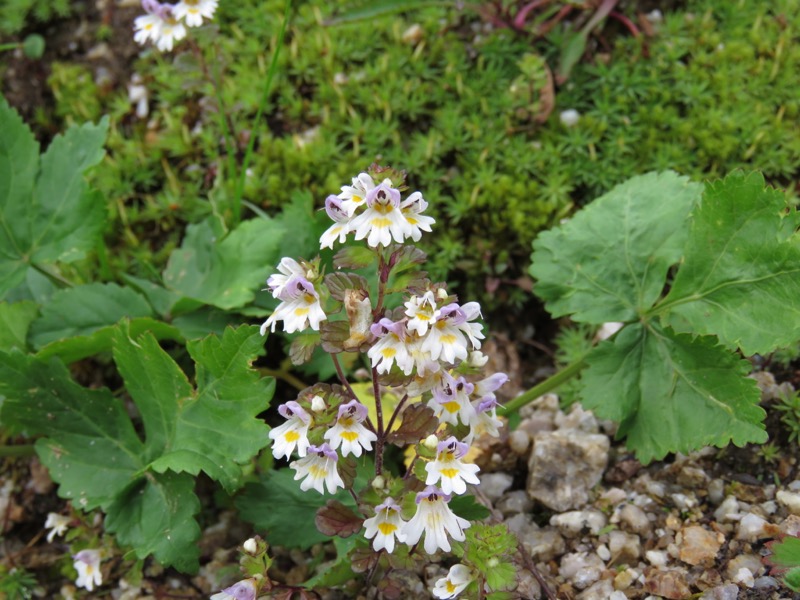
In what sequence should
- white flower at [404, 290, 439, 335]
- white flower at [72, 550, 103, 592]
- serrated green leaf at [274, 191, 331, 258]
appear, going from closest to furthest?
1. white flower at [404, 290, 439, 335]
2. white flower at [72, 550, 103, 592]
3. serrated green leaf at [274, 191, 331, 258]

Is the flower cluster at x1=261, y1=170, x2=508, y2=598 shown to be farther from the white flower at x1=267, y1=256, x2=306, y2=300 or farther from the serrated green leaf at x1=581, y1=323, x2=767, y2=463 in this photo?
the serrated green leaf at x1=581, y1=323, x2=767, y2=463

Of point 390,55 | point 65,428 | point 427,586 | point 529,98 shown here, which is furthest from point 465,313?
point 390,55

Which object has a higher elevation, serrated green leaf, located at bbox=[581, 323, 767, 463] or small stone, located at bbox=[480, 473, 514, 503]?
serrated green leaf, located at bbox=[581, 323, 767, 463]

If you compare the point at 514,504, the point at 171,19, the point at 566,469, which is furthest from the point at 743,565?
the point at 171,19

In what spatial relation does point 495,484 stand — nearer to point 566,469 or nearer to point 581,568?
point 566,469

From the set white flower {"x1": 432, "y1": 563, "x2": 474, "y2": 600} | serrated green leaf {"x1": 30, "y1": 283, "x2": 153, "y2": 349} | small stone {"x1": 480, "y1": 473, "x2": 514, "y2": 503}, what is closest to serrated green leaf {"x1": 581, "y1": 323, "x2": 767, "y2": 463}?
small stone {"x1": 480, "y1": 473, "x2": 514, "y2": 503}

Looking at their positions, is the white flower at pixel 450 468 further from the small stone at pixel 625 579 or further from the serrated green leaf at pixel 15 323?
the serrated green leaf at pixel 15 323
